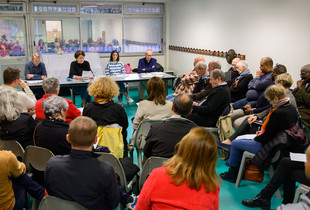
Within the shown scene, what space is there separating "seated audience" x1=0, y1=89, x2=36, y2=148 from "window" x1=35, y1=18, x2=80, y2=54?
606 cm

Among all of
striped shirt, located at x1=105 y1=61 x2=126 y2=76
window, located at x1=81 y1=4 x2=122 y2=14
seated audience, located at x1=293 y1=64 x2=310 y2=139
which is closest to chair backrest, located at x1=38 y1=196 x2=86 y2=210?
seated audience, located at x1=293 y1=64 x2=310 y2=139

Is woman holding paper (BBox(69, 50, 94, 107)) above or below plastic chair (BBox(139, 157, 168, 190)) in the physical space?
above

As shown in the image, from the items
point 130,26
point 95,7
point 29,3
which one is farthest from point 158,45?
point 29,3

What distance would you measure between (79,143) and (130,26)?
7.90 metres

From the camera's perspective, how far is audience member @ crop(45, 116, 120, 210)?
1.79 m

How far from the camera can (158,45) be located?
381 inches

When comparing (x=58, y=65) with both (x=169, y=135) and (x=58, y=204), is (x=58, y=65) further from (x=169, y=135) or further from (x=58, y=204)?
→ (x=58, y=204)

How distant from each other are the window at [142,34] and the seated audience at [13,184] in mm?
7454

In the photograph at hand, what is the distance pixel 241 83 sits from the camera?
509 cm

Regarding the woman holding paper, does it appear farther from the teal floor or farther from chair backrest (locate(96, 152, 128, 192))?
chair backrest (locate(96, 152, 128, 192))

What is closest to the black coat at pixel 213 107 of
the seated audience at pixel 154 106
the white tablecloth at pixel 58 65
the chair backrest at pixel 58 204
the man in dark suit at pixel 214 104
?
the man in dark suit at pixel 214 104

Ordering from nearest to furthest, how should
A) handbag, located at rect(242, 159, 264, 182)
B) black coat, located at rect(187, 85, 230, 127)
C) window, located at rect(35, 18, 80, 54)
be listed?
handbag, located at rect(242, 159, 264, 182) < black coat, located at rect(187, 85, 230, 127) < window, located at rect(35, 18, 80, 54)

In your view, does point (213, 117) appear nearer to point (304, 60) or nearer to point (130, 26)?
point (304, 60)

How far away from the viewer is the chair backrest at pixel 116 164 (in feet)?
7.63
